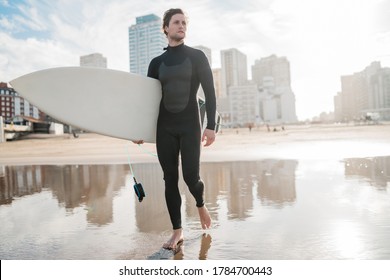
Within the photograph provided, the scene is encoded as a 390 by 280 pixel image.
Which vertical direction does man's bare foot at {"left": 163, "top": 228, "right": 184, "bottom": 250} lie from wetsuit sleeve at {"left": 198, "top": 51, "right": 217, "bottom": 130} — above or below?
below

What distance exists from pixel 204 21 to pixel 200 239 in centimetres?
315

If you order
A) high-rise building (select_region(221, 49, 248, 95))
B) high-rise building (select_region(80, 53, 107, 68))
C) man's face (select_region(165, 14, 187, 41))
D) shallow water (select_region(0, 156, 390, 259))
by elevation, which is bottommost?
shallow water (select_region(0, 156, 390, 259))

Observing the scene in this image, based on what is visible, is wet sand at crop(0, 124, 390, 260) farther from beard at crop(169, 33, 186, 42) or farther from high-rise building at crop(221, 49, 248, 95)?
high-rise building at crop(221, 49, 248, 95)

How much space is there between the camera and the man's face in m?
2.62

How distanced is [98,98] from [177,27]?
992mm

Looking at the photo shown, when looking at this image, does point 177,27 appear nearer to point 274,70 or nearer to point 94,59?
point 94,59

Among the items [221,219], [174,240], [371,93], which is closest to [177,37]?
[174,240]

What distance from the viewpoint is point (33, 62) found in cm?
440

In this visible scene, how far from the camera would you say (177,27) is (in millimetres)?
2637

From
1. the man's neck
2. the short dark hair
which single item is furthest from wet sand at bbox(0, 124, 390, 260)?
the short dark hair

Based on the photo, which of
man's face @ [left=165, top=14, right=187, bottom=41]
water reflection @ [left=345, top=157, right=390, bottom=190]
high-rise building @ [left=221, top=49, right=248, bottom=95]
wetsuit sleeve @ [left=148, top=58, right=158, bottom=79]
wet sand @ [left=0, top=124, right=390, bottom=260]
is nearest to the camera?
wet sand @ [left=0, top=124, right=390, bottom=260]
